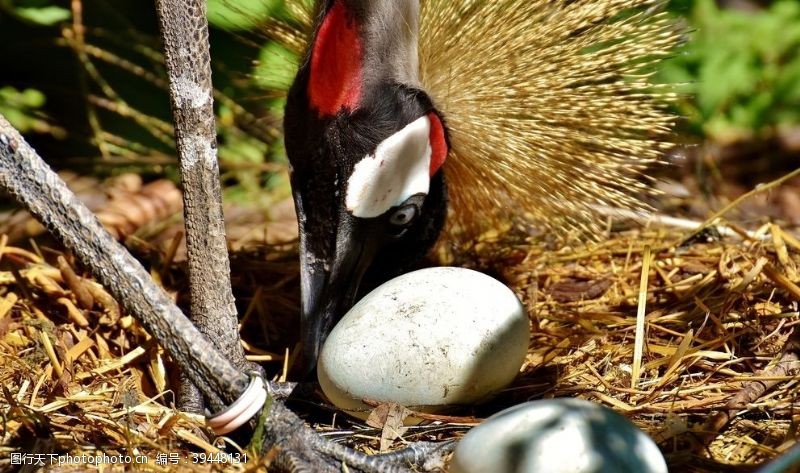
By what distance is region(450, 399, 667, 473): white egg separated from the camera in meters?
1.30

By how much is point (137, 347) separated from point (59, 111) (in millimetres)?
1892

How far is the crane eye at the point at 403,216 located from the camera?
1.88m

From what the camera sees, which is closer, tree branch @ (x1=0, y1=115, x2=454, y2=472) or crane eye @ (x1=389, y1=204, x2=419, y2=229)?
tree branch @ (x1=0, y1=115, x2=454, y2=472)

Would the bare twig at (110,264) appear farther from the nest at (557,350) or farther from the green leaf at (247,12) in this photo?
the green leaf at (247,12)

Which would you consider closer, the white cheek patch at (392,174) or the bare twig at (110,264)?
the bare twig at (110,264)

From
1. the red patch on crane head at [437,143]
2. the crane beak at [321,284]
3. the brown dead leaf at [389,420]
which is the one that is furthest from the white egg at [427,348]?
the red patch on crane head at [437,143]

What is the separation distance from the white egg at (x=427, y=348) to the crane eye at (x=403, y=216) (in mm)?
225

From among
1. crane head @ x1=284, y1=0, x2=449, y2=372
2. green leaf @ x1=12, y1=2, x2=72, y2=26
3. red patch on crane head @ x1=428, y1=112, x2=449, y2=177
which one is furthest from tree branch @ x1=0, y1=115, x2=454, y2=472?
green leaf @ x1=12, y1=2, x2=72, y2=26

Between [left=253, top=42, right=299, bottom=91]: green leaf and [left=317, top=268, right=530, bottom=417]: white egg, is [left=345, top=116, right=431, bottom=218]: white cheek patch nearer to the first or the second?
[left=317, top=268, right=530, bottom=417]: white egg

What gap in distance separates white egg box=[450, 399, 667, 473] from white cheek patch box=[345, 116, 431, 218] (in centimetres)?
59

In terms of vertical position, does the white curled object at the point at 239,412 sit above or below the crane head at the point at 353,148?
below

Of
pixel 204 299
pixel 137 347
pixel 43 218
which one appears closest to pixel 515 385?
pixel 204 299

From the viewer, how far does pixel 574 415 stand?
1.36 meters

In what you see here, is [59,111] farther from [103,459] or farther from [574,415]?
[574,415]
